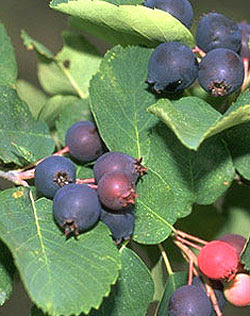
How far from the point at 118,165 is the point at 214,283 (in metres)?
0.23

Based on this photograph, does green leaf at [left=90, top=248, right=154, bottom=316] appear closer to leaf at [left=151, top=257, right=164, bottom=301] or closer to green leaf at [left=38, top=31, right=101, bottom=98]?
leaf at [left=151, top=257, right=164, bottom=301]

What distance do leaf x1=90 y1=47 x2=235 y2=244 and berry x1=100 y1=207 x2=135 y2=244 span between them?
49 mm

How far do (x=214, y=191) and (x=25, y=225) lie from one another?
0.29 m

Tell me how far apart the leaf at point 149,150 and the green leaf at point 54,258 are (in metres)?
0.10

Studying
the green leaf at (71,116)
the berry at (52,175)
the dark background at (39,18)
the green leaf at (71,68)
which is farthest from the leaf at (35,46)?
the dark background at (39,18)

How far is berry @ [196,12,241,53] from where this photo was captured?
2.94ft

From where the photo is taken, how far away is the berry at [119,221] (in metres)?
0.80

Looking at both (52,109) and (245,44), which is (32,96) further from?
(245,44)

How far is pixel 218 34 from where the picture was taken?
90 cm

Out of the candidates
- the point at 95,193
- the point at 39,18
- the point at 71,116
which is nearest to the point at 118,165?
the point at 95,193

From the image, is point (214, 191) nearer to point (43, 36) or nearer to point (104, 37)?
point (104, 37)

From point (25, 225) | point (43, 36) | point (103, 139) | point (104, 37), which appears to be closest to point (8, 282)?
point (25, 225)

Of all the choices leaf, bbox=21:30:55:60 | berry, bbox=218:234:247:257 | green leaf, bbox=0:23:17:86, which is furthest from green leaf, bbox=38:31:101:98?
berry, bbox=218:234:247:257

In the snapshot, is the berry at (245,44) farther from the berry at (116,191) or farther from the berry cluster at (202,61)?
the berry at (116,191)
